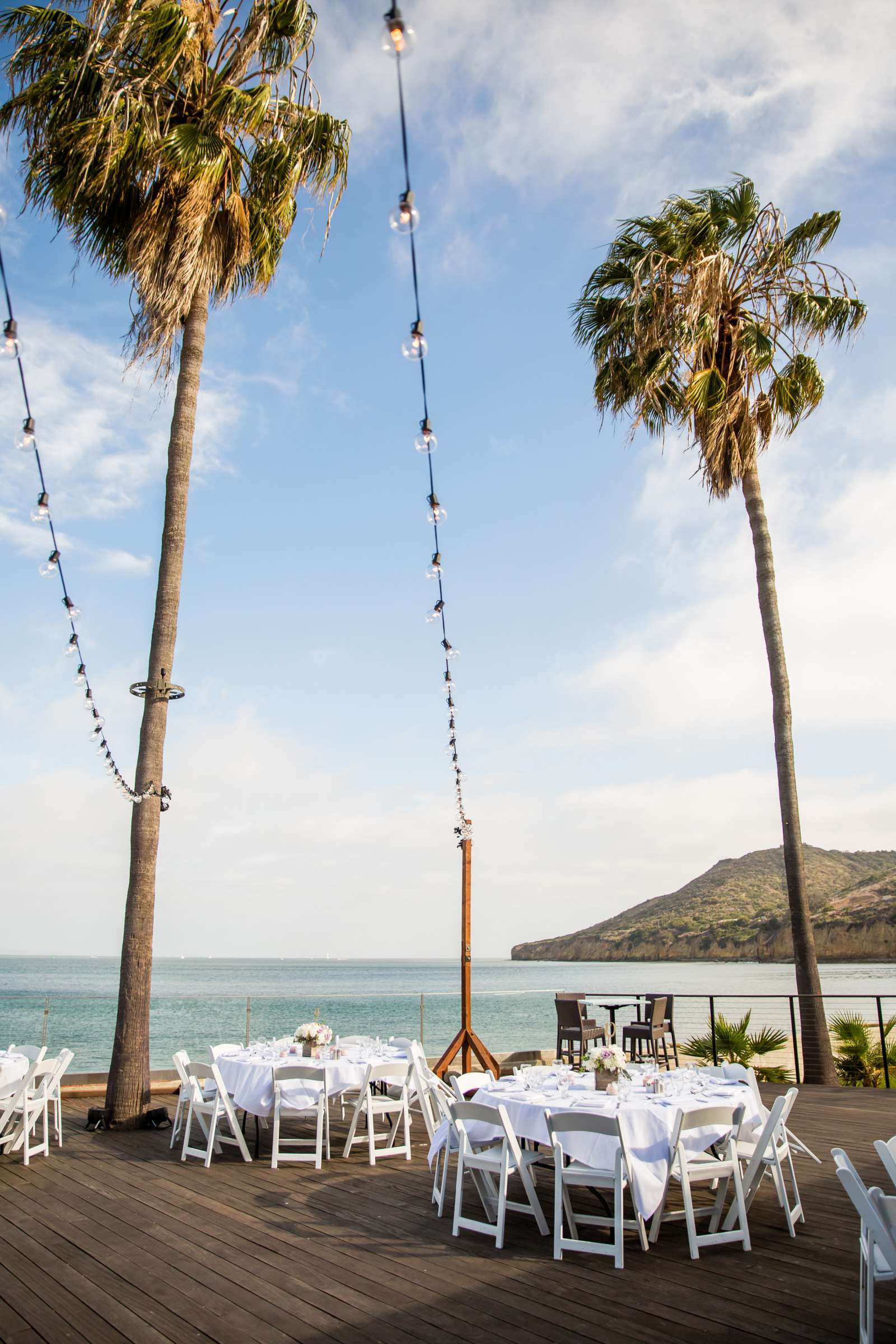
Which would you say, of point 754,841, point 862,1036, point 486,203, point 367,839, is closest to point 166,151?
point 486,203

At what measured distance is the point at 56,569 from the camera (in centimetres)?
802

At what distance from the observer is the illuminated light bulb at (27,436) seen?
726 cm

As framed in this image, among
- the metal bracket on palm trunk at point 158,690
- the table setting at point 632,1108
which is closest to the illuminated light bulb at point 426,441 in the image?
the metal bracket on palm trunk at point 158,690

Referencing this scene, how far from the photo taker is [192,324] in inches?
357

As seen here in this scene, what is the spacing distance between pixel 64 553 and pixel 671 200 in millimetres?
9341

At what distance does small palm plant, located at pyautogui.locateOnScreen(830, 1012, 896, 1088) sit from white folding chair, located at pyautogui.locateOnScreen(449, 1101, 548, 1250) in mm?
7533

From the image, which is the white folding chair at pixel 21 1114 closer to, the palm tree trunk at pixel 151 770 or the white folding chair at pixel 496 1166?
the palm tree trunk at pixel 151 770

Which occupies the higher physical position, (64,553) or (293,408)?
(293,408)

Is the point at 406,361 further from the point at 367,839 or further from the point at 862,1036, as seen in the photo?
the point at 367,839

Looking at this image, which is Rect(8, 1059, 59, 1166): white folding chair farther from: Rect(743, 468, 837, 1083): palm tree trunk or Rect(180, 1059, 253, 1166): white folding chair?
Rect(743, 468, 837, 1083): palm tree trunk

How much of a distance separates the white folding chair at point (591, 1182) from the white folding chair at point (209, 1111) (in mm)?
2769

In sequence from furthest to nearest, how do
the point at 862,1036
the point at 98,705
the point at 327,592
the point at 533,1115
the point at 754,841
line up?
the point at 754,841 < the point at 327,592 < the point at 862,1036 < the point at 98,705 < the point at 533,1115

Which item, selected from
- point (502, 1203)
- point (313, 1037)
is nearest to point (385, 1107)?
point (313, 1037)

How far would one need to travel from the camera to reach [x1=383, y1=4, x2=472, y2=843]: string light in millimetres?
3539
